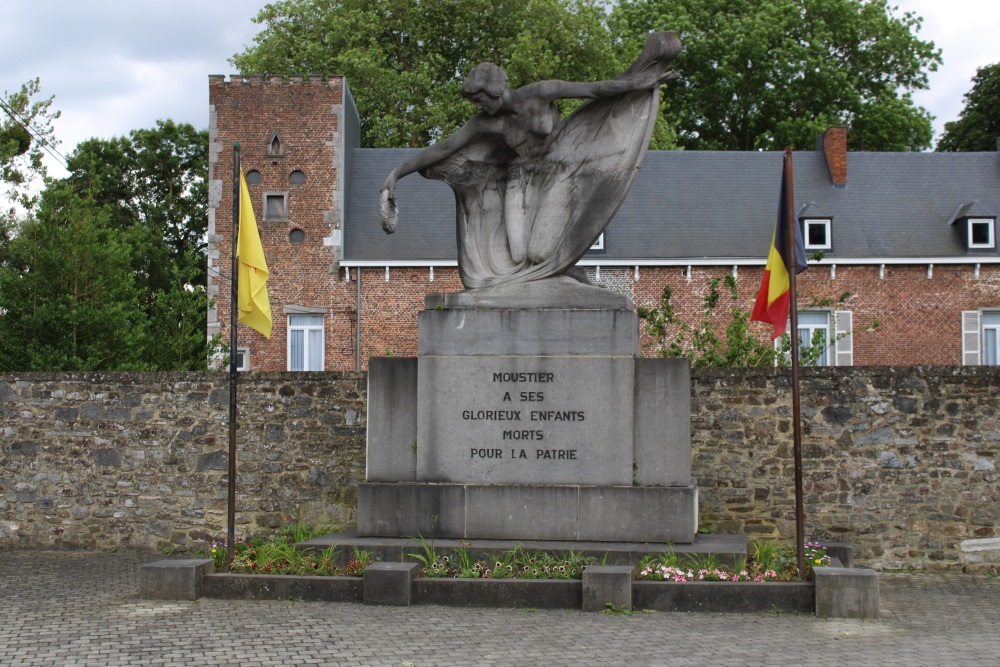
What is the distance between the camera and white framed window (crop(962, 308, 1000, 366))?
28312 millimetres

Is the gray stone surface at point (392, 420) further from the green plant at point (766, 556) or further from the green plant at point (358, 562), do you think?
the green plant at point (766, 556)

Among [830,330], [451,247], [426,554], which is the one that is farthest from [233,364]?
[830,330]

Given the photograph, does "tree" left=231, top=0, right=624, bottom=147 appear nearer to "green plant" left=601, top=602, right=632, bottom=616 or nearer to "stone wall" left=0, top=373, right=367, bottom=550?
"stone wall" left=0, top=373, right=367, bottom=550

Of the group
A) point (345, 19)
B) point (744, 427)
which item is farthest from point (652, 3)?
point (744, 427)

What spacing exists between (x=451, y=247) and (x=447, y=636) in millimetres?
21014

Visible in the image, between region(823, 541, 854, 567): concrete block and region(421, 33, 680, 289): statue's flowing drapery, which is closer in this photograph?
region(421, 33, 680, 289): statue's flowing drapery

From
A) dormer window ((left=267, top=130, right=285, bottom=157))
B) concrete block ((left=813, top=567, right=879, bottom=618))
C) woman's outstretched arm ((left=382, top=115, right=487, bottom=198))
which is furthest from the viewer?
dormer window ((left=267, top=130, right=285, bottom=157))

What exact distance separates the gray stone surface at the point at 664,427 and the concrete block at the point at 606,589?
3.43 ft

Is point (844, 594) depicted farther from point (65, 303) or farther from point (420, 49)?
point (420, 49)

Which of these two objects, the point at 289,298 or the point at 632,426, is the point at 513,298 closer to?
the point at 632,426

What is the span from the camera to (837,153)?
29750mm

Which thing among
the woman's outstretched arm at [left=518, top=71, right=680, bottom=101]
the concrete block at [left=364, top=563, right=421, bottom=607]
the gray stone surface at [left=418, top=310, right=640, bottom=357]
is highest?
the woman's outstretched arm at [left=518, top=71, right=680, bottom=101]

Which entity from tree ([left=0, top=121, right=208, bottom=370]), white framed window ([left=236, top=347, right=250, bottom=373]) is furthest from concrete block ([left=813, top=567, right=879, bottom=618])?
white framed window ([left=236, top=347, right=250, bottom=373])

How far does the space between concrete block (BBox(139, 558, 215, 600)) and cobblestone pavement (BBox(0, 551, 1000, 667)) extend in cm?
12
